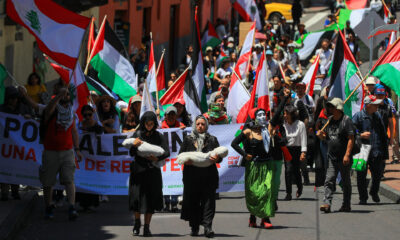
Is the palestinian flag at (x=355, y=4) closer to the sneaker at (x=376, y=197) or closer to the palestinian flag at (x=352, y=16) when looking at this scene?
the palestinian flag at (x=352, y=16)

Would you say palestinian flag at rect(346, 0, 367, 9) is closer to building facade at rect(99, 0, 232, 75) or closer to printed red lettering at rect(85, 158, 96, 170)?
building facade at rect(99, 0, 232, 75)

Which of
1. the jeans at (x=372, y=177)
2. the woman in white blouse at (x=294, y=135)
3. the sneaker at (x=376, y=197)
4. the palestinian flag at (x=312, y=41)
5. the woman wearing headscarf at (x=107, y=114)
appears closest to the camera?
the woman wearing headscarf at (x=107, y=114)

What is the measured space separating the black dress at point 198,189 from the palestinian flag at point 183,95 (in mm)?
4640

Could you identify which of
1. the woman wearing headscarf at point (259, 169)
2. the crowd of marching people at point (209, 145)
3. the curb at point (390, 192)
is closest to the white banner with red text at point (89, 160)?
the crowd of marching people at point (209, 145)

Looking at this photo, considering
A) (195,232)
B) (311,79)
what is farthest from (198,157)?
(311,79)

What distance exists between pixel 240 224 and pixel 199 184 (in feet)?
3.73

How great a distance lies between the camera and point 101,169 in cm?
1423

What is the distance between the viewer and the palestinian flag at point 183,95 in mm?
17000

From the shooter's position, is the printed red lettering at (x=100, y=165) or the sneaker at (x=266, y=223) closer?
the sneaker at (x=266, y=223)

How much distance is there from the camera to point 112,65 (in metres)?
16.2

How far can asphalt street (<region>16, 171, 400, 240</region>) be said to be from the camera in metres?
12.2

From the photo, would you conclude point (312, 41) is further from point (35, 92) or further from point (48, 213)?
point (48, 213)

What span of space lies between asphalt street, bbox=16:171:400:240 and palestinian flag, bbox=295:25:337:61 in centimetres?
1929

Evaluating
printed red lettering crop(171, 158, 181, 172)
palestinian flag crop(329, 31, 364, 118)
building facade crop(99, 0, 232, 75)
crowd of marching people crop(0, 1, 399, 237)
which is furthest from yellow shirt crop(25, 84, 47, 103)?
building facade crop(99, 0, 232, 75)
